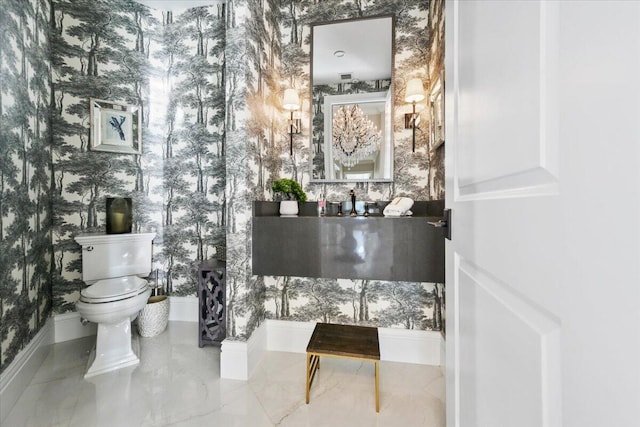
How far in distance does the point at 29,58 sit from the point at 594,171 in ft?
9.58

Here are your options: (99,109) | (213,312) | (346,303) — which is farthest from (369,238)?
(99,109)

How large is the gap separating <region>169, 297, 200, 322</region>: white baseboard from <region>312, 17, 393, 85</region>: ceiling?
225cm

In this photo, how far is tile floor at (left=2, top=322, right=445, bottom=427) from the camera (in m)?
1.43

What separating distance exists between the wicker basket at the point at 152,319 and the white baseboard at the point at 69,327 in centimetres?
43

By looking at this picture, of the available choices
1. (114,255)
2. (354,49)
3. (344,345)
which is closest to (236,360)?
(344,345)

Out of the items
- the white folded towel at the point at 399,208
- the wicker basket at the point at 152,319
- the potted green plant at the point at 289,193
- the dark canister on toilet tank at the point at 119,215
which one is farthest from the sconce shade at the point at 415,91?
the wicker basket at the point at 152,319

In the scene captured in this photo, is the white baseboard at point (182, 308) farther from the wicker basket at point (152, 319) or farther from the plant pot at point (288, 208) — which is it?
the plant pot at point (288, 208)

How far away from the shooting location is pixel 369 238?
172 centimetres

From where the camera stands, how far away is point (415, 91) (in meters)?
1.90

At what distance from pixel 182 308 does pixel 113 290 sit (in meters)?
0.78

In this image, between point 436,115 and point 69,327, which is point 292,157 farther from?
point 69,327

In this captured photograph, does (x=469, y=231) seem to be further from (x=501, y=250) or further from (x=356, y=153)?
(x=356, y=153)

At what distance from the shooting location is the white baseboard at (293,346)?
1767 millimetres

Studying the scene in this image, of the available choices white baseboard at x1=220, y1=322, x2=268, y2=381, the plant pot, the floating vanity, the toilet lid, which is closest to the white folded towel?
the floating vanity
